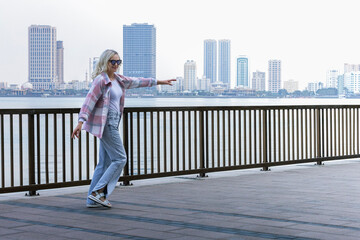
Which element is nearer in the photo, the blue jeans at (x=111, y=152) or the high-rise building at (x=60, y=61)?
the blue jeans at (x=111, y=152)

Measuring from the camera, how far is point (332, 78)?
138m

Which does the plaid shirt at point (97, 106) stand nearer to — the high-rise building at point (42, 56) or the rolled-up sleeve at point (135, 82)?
the rolled-up sleeve at point (135, 82)

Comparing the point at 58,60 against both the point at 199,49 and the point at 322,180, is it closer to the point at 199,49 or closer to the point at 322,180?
the point at 199,49

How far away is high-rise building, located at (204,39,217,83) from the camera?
141 metres

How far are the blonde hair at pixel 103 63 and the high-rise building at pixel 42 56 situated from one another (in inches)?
4527

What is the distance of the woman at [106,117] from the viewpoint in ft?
20.4

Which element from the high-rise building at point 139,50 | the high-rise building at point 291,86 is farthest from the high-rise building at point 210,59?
the high-rise building at point 291,86

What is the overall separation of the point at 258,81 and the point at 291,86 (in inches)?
274

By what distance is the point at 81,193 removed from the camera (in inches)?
291

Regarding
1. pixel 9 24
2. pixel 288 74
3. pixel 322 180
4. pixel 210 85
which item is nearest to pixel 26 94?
pixel 9 24

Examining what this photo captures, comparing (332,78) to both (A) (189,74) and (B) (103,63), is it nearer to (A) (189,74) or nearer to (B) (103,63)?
(A) (189,74)

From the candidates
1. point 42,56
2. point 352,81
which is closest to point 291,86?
point 352,81

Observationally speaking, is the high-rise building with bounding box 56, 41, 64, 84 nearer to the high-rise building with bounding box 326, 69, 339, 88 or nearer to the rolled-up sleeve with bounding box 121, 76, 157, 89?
the high-rise building with bounding box 326, 69, 339, 88

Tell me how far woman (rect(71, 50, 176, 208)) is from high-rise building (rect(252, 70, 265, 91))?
132 metres
